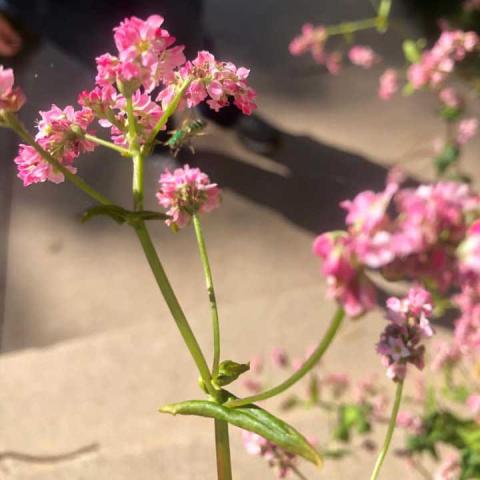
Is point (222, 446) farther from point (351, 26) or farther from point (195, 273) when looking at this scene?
point (351, 26)

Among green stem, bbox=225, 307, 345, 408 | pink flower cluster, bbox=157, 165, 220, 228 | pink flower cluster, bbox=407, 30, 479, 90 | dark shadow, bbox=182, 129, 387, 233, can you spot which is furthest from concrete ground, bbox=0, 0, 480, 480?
green stem, bbox=225, 307, 345, 408

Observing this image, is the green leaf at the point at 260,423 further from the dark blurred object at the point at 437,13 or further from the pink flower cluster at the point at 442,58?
the dark blurred object at the point at 437,13

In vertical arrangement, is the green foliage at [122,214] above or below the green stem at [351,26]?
below

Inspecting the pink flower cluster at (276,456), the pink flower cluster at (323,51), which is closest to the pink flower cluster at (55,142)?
the pink flower cluster at (276,456)

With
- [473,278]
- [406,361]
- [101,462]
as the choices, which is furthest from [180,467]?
[473,278]

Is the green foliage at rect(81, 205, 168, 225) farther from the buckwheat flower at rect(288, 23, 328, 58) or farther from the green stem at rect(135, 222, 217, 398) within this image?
the buckwheat flower at rect(288, 23, 328, 58)

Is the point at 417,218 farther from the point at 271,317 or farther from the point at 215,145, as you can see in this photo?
the point at 215,145
